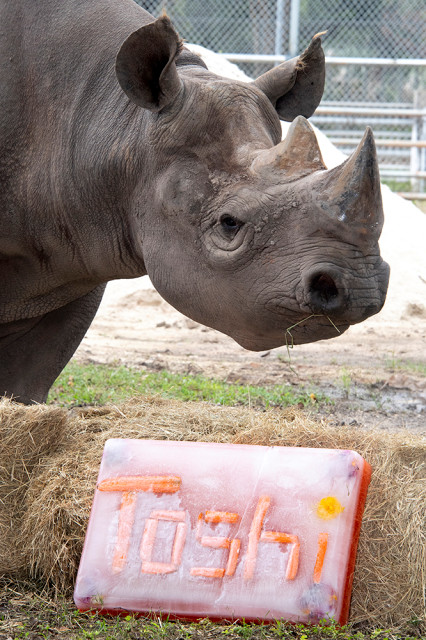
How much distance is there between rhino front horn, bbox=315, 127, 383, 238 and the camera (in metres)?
3.05

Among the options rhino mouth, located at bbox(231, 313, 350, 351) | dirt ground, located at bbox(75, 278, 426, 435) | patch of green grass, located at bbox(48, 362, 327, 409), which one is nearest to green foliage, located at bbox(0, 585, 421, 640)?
rhino mouth, located at bbox(231, 313, 350, 351)

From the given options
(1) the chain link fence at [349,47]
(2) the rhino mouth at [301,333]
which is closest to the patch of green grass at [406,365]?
(2) the rhino mouth at [301,333]

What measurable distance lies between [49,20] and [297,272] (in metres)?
1.84

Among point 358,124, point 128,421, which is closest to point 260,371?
point 128,421

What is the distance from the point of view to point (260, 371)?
7.78 meters

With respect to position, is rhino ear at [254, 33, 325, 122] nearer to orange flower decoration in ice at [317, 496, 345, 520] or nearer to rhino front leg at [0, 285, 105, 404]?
rhino front leg at [0, 285, 105, 404]

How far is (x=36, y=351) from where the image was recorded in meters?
5.18

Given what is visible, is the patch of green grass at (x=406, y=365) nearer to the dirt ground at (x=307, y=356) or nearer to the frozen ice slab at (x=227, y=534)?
the dirt ground at (x=307, y=356)

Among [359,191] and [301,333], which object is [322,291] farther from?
[359,191]

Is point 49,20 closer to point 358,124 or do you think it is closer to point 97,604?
point 97,604

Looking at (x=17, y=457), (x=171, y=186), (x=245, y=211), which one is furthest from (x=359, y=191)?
(x=17, y=457)

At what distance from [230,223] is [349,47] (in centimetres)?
1208

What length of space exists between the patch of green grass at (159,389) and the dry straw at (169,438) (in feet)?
6.51

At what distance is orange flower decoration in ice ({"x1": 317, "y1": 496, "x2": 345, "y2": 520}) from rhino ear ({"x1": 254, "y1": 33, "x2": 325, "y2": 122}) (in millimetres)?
1850
